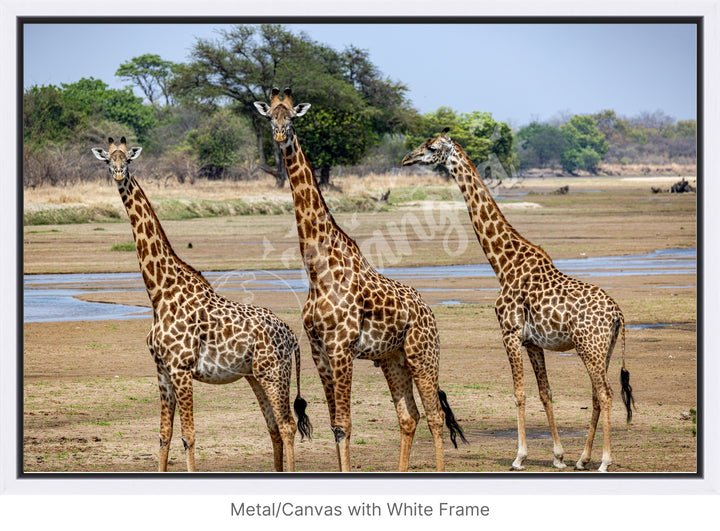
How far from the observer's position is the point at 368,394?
13.8 m

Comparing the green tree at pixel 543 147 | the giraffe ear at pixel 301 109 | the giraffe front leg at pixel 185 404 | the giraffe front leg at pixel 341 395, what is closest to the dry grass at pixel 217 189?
the green tree at pixel 543 147

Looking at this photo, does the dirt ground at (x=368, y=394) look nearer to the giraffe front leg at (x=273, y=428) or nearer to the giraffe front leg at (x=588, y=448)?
the giraffe front leg at (x=588, y=448)

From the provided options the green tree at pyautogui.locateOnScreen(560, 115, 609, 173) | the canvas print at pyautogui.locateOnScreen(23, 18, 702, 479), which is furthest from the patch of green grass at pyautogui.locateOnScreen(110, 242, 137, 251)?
the green tree at pyautogui.locateOnScreen(560, 115, 609, 173)

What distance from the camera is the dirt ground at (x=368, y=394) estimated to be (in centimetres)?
1058

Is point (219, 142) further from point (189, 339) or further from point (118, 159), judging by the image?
point (189, 339)

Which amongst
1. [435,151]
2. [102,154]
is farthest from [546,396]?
[102,154]

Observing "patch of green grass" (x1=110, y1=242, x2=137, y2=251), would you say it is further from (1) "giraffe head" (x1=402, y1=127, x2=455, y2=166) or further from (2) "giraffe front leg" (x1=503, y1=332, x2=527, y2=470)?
(2) "giraffe front leg" (x1=503, y1=332, x2=527, y2=470)

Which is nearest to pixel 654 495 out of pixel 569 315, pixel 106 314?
pixel 569 315

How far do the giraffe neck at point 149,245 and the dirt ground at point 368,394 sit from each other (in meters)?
2.30

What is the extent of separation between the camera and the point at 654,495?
27.3 ft

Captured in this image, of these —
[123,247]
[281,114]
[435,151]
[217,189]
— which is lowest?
[123,247]

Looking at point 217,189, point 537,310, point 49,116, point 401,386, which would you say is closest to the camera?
point 401,386

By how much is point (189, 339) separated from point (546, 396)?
11.6 ft
